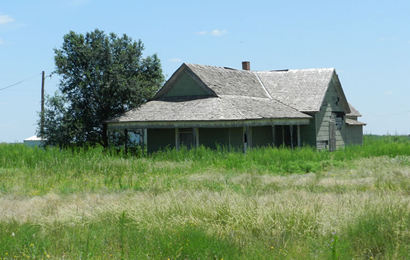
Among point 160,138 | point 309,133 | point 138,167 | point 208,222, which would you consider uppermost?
point 309,133

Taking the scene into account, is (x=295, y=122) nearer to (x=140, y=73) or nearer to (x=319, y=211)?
(x=140, y=73)

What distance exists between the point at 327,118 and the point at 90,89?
1507cm

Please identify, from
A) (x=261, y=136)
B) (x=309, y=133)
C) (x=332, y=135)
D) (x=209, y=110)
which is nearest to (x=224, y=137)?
(x=209, y=110)

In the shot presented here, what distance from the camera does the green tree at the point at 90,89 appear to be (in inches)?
1153

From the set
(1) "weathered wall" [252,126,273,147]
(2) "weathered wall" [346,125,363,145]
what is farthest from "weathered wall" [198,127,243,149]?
(2) "weathered wall" [346,125,363,145]

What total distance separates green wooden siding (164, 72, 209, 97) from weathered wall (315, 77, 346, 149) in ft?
24.7

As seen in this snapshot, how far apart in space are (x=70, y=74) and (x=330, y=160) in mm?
16660

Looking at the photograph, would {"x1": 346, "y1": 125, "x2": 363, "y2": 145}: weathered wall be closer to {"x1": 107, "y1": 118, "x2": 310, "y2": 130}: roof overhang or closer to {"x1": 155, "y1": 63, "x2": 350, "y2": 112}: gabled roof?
{"x1": 155, "y1": 63, "x2": 350, "y2": 112}: gabled roof

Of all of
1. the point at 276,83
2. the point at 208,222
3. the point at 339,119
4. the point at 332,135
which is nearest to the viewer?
the point at 208,222

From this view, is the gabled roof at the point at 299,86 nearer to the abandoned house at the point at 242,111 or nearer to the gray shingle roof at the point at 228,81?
the abandoned house at the point at 242,111

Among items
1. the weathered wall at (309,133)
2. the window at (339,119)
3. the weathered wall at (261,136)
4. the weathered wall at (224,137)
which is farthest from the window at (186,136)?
the window at (339,119)

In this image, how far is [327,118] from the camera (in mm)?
32562

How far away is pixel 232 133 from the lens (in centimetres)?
2673

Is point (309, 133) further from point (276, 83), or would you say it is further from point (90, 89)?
point (90, 89)
